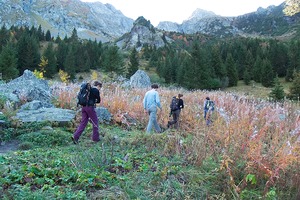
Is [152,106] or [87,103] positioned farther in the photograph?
[152,106]

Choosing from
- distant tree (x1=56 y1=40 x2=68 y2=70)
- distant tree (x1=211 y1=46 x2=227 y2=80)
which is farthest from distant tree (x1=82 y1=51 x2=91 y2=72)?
distant tree (x1=211 y1=46 x2=227 y2=80)

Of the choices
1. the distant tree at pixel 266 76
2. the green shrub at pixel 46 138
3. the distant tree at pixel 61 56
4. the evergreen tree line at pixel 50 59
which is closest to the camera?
the green shrub at pixel 46 138

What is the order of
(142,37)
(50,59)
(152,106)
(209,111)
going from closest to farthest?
(209,111)
(152,106)
(50,59)
(142,37)

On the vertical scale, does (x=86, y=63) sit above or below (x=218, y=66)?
below

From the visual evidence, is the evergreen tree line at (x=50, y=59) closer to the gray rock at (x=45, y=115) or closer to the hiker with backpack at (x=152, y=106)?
the gray rock at (x=45, y=115)

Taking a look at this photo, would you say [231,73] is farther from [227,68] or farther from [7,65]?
[7,65]

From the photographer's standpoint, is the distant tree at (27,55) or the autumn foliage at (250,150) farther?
the distant tree at (27,55)

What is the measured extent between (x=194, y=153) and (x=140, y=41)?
359 feet

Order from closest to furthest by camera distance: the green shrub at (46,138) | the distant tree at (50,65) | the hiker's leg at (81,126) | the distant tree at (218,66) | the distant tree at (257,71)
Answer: the green shrub at (46,138) < the hiker's leg at (81,126) < the distant tree at (257,71) < the distant tree at (218,66) < the distant tree at (50,65)

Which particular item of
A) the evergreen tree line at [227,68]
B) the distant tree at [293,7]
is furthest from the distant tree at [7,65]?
the distant tree at [293,7]

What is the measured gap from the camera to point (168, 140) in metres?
5.09

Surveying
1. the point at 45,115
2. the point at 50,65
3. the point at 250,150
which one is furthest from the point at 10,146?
the point at 50,65

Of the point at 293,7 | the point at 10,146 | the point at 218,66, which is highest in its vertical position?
the point at 293,7

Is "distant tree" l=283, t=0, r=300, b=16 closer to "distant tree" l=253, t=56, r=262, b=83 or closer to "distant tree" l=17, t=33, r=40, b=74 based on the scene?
"distant tree" l=253, t=56, r=262, b=83
